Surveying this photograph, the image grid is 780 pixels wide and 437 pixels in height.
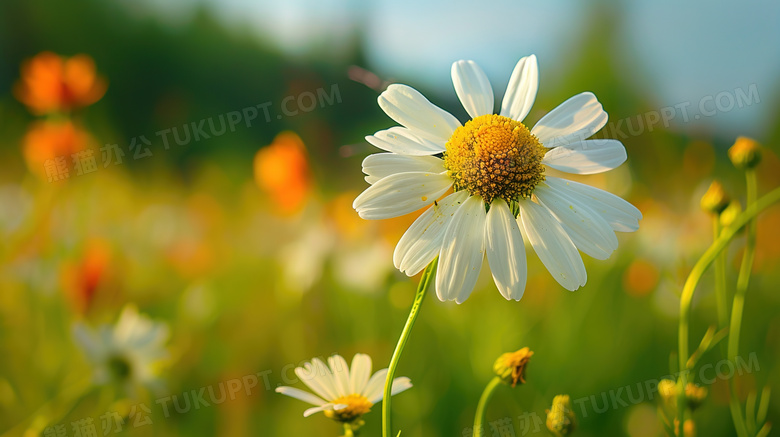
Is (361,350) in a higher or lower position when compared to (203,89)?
lower

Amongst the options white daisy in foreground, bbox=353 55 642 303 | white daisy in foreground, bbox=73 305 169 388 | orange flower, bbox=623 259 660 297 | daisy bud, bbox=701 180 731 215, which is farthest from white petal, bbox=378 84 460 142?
orange flower, bbox=623 259 660 297

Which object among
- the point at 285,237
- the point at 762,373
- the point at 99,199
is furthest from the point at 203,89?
the point at 762,373

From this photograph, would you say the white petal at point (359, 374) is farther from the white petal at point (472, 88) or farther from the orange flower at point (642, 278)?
the orange flower at point (642, 278)

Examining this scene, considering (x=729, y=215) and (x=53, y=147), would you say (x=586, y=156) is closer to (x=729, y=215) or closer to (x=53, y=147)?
(x=729, y=215)

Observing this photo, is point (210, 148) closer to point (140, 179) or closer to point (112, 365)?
point (140, 179)

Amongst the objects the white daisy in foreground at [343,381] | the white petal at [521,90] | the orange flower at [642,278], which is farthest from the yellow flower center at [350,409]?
the orange flower at [642,278]

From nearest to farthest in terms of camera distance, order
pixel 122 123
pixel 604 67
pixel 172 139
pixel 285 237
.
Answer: pixel 285 237 → pixel 172 139 → pixel 122 123 → pixel 604 67
